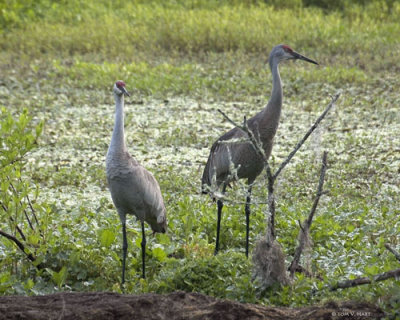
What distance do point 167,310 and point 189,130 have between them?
6.12 metres

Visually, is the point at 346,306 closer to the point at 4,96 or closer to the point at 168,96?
the point at 168,96

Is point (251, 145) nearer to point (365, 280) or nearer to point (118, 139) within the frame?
point (118, 139)

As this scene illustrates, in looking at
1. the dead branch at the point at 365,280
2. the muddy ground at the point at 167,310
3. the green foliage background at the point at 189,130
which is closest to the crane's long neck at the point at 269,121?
the green foliage background at the point at 189,130

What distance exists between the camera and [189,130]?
10.0m

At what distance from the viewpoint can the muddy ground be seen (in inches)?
155

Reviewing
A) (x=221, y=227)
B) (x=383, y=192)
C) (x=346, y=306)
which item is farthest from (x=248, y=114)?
(x=346, y=306)

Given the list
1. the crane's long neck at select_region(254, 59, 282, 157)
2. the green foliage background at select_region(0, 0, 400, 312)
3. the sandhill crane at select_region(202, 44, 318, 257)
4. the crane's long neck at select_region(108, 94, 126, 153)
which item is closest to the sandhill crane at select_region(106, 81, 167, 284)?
the crane's long neck at select_region(108, 94, 126, 153)

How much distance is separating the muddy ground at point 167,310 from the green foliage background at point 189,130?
0.70 feet

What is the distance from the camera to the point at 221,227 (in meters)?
6.40

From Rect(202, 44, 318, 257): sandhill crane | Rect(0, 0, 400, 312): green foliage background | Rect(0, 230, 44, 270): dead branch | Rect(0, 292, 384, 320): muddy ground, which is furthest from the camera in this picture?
Rect(202, 44, 318, 257): sandhill crane

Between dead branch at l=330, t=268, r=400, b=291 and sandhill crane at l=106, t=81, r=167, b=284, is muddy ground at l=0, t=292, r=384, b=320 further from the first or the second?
sandhill crane at l=106, t=81, r=167, b=284

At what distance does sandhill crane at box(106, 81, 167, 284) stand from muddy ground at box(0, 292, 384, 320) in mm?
1287

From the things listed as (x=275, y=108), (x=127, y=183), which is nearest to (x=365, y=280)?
(x=127, y=183)

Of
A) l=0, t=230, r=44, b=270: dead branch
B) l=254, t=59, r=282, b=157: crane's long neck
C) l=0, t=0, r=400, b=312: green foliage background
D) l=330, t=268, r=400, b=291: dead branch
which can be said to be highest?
l=254, t=59, r=282, b=157: crane's long neck
